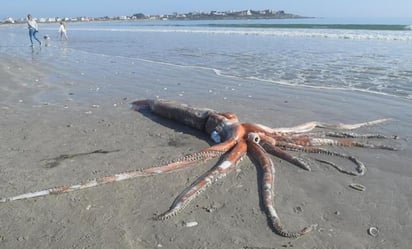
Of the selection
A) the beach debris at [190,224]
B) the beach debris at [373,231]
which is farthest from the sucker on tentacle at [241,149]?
the beach debris at [373,231]

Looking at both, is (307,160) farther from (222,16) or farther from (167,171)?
(222,16)

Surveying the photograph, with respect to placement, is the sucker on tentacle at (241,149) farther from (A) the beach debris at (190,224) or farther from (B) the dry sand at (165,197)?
(A) the beach debris at (190,224)

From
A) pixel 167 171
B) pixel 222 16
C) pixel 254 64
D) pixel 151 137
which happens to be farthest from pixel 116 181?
pixel 222 16

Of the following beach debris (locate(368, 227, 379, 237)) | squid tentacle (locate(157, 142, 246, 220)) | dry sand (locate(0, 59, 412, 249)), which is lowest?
beach debris (locate(368, 227, 379, 237))

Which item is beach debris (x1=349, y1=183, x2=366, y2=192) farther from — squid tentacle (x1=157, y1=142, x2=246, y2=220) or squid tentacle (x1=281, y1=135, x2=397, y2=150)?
squid tentacle (x1=157, y1=142, x2=246, y2=220)

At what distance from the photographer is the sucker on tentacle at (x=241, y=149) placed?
12.9 feet

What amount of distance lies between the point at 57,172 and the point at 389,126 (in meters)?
4.68

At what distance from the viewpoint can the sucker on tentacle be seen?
12.9 ft

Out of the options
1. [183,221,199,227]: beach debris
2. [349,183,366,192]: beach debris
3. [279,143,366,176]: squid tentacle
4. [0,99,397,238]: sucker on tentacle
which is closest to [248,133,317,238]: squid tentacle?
[0,99,397,238]: sucker on tentacle

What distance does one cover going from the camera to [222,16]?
106875mm

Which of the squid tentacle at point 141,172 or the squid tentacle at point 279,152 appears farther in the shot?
the squid tentacle at point 279,152

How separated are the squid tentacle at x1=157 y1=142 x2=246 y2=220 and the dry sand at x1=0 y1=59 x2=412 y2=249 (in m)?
0.06

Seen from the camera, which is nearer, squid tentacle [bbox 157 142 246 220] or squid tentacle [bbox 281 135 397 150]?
squid tentacle [bbox 157 142 246 220]

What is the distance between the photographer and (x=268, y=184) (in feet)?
13.8
